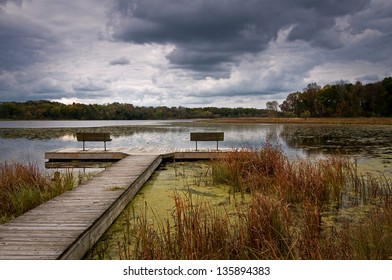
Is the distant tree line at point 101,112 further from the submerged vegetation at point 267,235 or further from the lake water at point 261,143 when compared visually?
the submerged vegetation at point 267,235

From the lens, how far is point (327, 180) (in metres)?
6.78

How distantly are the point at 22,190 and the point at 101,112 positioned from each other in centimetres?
10149

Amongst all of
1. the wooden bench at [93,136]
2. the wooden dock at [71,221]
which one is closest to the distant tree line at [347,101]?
the wooden bench at [93,136]

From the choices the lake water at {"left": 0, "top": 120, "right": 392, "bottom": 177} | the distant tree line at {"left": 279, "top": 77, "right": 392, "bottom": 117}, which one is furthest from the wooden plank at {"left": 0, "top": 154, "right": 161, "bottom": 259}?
the distant tree line at {"left": 279, "top": 77, "right": 392, "bottom": 117}

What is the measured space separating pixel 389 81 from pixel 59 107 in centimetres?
8446

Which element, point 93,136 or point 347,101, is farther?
point 347,101

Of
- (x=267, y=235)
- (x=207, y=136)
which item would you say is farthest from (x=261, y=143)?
(x=267, y=235)

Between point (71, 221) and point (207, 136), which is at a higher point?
point (207, 136)

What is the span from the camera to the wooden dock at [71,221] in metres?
3.51

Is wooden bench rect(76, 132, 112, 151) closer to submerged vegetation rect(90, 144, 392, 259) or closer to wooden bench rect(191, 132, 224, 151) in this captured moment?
wooden bench rect(191, 132, 224, 151)

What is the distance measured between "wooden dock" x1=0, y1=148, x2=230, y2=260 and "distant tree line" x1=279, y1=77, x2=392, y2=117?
6189cm

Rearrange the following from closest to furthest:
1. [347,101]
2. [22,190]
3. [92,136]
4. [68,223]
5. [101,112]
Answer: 1. [68,223]
2. [22,190]
3. [92,136]
4. [347,101]
5. [101,112]

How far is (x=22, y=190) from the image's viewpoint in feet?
19.7

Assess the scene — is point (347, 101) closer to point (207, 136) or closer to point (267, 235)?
point (207, 136)
